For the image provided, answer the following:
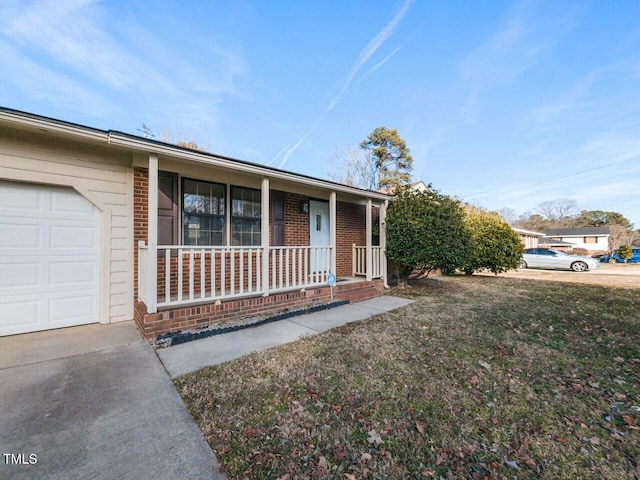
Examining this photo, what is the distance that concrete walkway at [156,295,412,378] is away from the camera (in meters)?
3.42

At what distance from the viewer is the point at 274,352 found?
3.71 metres

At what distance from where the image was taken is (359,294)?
7.14 m

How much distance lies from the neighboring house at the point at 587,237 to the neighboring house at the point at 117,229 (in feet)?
164

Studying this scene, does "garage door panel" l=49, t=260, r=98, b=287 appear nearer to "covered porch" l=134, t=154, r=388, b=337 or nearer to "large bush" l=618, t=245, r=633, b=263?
"covered porch" l=134, t=154, r=388, b=337

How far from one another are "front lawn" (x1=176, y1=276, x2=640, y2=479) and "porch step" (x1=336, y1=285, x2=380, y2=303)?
211 cm

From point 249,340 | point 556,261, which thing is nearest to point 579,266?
point 556,261

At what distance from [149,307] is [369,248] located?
5.37 meters

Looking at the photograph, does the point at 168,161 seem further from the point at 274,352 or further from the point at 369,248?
the point at 369,248

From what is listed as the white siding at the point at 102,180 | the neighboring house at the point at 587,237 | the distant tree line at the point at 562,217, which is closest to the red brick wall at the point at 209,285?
the white siding at the point at 102,180

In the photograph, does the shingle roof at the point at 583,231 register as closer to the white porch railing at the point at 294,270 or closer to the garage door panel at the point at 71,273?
the white porch railing at the point at 294,270

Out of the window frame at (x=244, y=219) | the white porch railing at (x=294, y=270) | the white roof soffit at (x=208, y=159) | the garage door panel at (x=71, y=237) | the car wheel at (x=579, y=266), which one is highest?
the white roof soffit at (x=208, y=159)

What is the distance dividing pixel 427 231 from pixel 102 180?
7.35m

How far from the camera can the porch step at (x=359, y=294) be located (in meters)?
6.85

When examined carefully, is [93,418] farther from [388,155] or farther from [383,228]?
[388,155]
